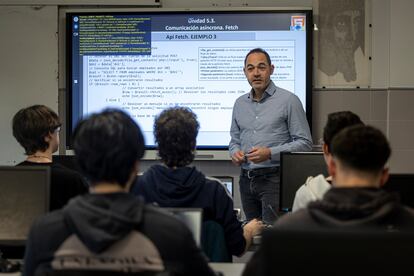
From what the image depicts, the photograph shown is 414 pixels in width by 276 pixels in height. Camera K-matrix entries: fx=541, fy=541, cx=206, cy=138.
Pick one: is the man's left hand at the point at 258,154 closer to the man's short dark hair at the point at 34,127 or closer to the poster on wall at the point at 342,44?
the man's short dark hair at the point at 34,127

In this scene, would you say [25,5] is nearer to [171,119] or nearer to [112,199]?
[171,119]

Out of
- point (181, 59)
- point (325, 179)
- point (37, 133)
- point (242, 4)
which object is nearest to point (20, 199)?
point (37, 133)

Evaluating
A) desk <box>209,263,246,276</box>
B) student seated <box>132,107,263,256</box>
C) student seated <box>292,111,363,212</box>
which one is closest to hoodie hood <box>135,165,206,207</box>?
student seated <box>132,107,263,256</box>

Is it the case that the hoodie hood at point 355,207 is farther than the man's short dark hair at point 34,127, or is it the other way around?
the man's short dark hair at point 34,127

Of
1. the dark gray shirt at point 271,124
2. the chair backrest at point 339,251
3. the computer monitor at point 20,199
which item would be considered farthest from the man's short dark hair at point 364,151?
the dark gray shirt at point 271,124

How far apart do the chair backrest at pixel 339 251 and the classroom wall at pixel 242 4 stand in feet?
11.1

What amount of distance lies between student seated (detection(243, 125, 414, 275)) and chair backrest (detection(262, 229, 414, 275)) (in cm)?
19

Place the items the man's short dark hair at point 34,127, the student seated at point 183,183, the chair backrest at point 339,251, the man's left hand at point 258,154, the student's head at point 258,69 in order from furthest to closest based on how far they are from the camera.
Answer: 1. the student's head at point 258,69
2. the man's left hand at point 258,154
3. the man's short dark hair at point 34,127
4. the student seated at point 183,183
5. the chair backrest at point 339,251

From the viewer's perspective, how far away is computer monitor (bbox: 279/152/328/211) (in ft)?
8.57

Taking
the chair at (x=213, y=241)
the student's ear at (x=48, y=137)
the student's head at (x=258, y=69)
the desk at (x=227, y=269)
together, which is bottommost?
the desk at (x=227, y=269)

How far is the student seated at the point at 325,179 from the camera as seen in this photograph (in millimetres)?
2076

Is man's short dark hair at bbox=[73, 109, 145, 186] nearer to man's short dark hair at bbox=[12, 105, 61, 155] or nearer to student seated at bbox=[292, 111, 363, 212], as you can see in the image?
student seated at bbox=[292, 111, 363, 212]

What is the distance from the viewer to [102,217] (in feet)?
4.18

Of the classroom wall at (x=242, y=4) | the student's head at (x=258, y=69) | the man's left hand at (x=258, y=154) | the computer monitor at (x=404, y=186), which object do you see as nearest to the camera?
the computer monitor at (x=404, y=186)
